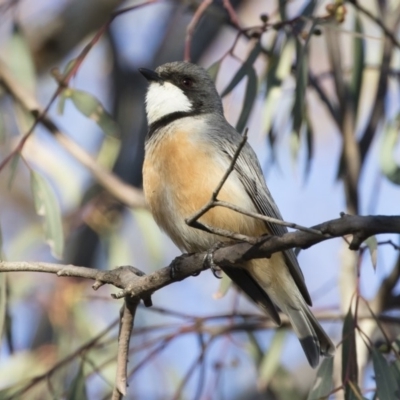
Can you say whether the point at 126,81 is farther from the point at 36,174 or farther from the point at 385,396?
the point at 385,396

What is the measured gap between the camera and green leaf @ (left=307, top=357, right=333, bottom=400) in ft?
12.8

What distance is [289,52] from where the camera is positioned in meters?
5.04

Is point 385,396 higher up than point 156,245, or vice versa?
point 156,245

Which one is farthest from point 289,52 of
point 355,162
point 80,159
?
point 80,159

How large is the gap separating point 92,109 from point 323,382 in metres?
1.97

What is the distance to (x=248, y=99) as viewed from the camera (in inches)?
184

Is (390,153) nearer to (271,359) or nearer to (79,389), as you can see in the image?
(271,359)

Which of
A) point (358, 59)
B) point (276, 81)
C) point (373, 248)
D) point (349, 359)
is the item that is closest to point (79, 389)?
point (349, 359)

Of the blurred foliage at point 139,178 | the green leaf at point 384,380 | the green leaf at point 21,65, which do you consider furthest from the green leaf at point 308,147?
the green leaf at point 21,65

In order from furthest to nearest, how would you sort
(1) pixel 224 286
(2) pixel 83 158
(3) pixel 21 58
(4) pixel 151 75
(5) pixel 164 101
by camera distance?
(2) pixel 83 158 < (3) pixel 21 58 < (4) pixel 151 75 < (5) pixel 164 101 < (1) pixel 224 286

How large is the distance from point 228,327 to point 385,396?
1.57 metres

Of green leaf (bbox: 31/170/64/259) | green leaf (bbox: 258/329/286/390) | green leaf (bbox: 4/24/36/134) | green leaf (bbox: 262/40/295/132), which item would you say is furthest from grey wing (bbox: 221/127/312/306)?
green leaf (bbox: 4/24/36/134)

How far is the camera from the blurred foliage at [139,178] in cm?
444

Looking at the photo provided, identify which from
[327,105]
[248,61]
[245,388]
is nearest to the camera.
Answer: [248,61]
